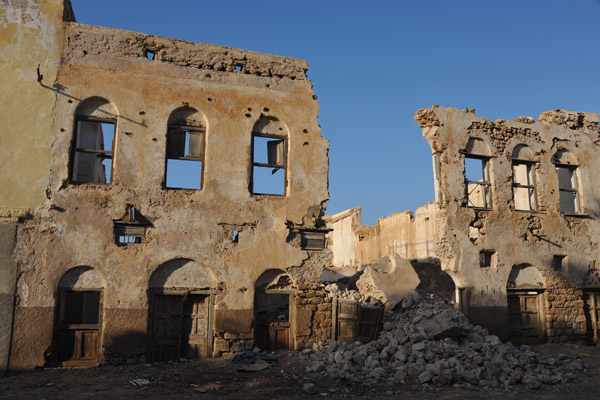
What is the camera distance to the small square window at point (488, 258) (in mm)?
13352

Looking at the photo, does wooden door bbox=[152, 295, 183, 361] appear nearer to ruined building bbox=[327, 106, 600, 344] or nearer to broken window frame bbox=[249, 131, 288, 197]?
broken window frame bbox=[249, 131, 288, 197]

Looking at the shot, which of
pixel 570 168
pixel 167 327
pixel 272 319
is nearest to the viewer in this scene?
pixel 167 327

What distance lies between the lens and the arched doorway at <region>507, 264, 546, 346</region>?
13383 mm

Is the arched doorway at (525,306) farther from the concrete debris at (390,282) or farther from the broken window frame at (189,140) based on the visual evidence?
the broken window frame at (189,140)

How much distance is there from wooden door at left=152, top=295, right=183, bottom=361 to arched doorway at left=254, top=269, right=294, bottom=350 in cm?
178

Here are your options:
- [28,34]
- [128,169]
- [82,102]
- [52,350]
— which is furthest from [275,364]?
[28,34]

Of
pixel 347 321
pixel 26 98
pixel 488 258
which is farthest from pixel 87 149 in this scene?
pixel 488 258

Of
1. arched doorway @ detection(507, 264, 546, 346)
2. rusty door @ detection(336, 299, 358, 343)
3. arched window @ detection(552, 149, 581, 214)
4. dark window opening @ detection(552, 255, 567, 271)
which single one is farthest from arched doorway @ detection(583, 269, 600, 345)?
rusty door @ detection(336, 299, 358, 343)

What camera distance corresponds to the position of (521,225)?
13.9 m

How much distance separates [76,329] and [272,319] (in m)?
4.41

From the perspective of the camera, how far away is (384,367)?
977 centimetres

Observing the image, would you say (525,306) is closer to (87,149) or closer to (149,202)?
(149,202)

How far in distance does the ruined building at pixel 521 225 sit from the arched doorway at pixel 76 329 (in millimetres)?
8810

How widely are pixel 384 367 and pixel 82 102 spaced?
889 centimetres
